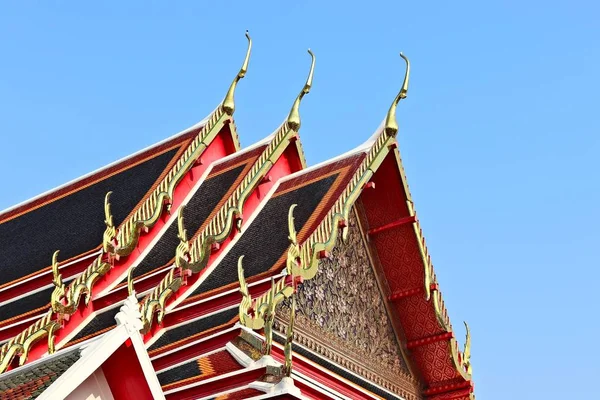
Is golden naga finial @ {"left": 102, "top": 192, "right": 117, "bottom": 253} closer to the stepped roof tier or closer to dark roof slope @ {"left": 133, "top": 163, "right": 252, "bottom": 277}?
the stepped roof tier

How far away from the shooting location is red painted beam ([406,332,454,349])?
35.3 ft

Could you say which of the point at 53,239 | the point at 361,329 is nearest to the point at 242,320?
the point at 361,329

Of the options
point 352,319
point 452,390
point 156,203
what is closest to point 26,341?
point 156,203

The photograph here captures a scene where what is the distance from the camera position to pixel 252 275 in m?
9.32

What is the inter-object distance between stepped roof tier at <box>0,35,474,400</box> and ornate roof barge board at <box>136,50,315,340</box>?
0.05 ft

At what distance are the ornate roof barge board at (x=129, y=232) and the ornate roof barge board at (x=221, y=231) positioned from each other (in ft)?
1.80

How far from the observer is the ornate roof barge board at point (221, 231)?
9.52 meters

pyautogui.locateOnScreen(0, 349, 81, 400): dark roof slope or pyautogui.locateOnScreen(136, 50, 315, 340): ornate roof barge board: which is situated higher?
pyautogui.locateOnScreen(136, 50, 315, 340): ornate roof barge board

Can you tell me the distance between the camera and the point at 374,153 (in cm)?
1023

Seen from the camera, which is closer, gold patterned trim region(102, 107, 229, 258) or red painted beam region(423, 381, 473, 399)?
gold patterned trim region(102, 107, 229, 258)

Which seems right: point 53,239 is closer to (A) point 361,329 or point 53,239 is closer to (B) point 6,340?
(B) point 6,340

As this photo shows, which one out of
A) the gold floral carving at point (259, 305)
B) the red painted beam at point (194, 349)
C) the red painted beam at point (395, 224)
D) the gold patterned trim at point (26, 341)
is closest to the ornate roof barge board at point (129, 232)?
the gold patterned trim at point (26, 341)

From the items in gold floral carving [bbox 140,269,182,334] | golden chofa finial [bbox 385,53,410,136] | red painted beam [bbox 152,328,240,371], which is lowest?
red painted beam [bbox 152,328,240,371]

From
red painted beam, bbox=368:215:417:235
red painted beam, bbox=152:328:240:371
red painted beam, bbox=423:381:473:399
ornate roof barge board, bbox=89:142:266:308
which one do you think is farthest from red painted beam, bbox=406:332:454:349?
red painted beam, bbox=152:328:240:371
